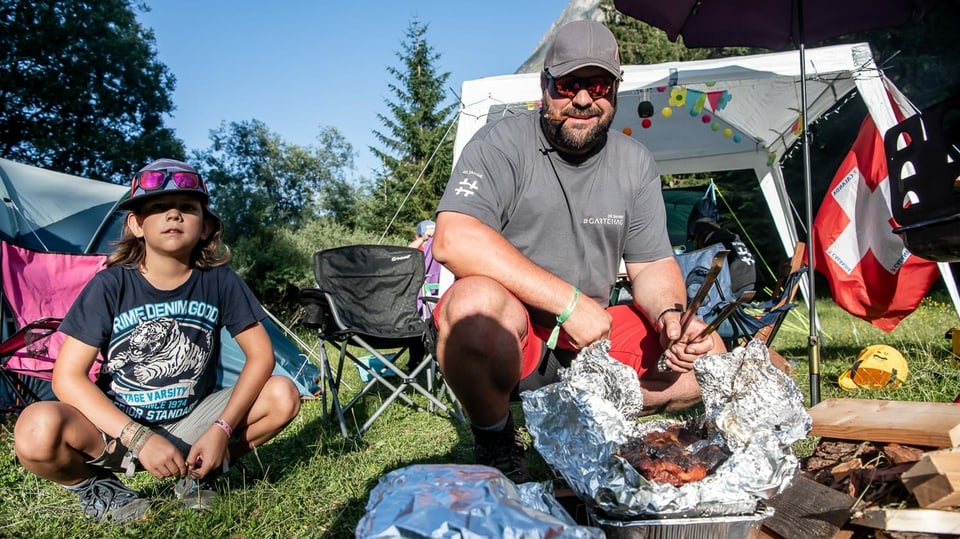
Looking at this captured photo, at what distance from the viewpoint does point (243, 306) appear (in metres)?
2.36

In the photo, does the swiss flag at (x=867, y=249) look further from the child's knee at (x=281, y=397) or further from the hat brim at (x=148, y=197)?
the hat brim at (x=148, y=197)

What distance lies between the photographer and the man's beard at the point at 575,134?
207cm

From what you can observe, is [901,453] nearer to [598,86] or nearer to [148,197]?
[598,86]

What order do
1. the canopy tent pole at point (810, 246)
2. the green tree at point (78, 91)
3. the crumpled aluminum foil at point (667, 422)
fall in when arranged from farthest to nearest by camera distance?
the green tree at point (78, 91), the canopy tent pole at point (810, 246), the crumpled aluminum foil at point (667, 422)

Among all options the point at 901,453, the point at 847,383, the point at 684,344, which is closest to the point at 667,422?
the point at 684,344

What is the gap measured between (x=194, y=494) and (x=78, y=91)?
71.6ft

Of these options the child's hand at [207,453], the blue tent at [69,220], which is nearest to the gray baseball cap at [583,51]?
the child's hand at [207,453]

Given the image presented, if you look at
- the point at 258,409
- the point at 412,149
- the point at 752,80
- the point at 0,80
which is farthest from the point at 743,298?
the point at 412,149

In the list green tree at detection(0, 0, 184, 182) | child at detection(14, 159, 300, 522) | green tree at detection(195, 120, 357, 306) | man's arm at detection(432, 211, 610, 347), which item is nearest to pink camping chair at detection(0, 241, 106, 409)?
child at detection(14, 159, 300, 522)

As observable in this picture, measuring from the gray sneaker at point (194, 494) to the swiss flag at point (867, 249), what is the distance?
441 centimetres

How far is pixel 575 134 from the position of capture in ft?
6.79

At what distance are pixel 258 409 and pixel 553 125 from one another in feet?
4.91

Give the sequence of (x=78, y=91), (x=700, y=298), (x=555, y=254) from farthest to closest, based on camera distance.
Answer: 1. (x=78, y=91)
2. (x=555, y=254)
3. (x=700, y=298)

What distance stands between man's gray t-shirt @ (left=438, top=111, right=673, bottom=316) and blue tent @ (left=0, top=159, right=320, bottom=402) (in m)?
3.28
